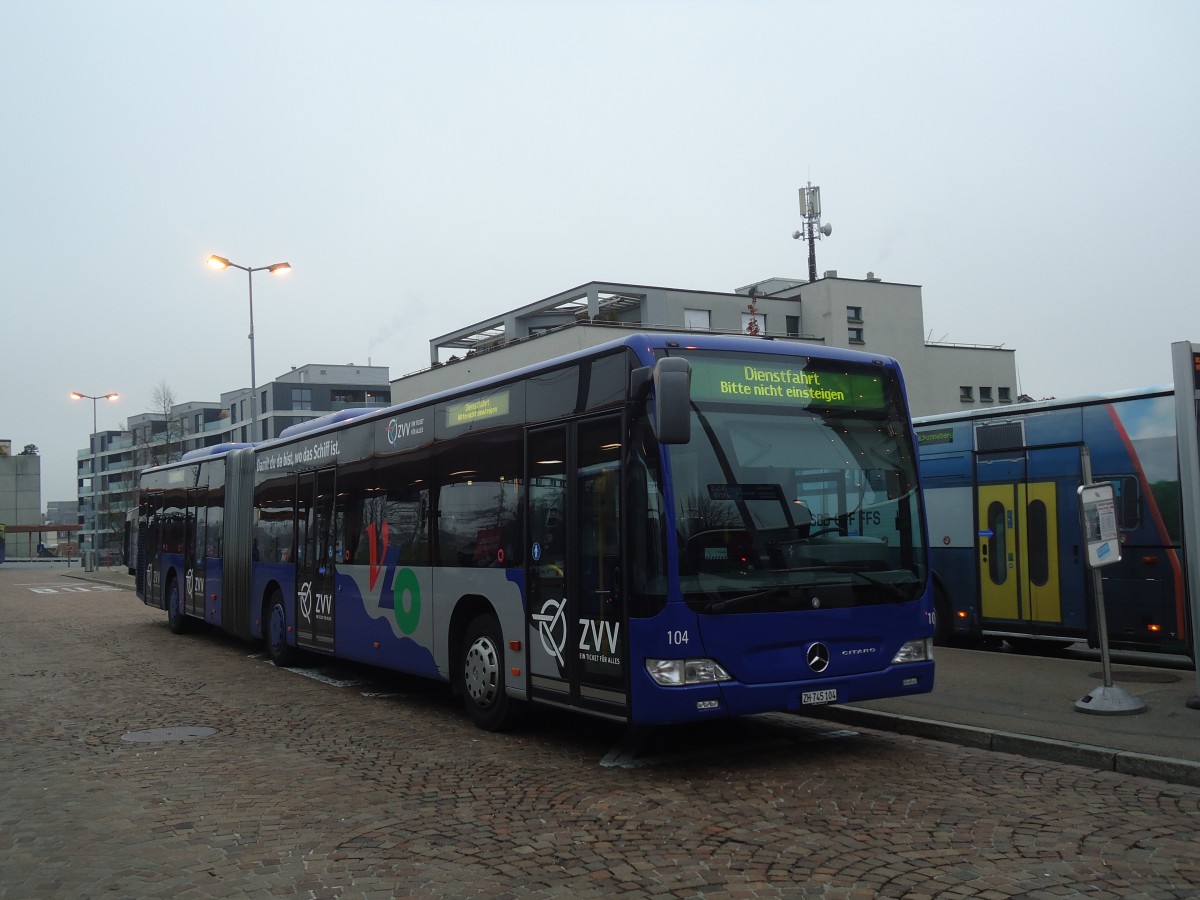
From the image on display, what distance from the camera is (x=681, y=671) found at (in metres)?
7.52

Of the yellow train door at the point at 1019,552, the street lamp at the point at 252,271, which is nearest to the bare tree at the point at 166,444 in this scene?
the street lamp at the point at 252,271

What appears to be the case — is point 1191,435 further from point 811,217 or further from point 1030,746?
point 811,217

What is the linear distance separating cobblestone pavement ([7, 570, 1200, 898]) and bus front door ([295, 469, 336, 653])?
265cm

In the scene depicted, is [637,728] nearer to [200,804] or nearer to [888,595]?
[888,595]

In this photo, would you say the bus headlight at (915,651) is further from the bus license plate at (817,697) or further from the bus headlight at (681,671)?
the bus headlight at (681,671)

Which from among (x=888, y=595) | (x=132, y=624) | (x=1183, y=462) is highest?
(x=1183, y=462)

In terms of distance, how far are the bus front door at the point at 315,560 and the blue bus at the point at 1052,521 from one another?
23.9 feet

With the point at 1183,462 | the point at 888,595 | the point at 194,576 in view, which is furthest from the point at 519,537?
the point at 194,576

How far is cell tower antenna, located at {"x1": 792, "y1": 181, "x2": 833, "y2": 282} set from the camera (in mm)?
73562

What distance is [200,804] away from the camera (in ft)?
24.1

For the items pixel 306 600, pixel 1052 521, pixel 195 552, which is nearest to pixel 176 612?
pixel 195 552

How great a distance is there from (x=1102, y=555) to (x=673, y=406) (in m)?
4.42

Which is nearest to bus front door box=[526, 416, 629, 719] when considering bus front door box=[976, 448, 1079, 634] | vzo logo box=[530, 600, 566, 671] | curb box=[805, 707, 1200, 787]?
vzo logo box=[530, 600, 566, 671]

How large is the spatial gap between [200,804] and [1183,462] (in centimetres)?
801
